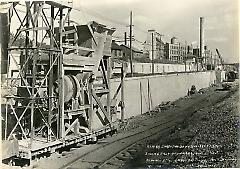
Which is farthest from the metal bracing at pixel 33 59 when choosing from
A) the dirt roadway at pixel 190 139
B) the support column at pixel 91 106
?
the support column at pixel 91 106

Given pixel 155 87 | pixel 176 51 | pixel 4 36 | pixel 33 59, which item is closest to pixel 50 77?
pixel 33 59

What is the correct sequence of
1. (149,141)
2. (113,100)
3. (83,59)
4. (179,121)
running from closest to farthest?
(149,141) < (179,121) < (83,59) < (113,100)

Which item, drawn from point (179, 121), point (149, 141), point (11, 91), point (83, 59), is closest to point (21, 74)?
point (11, 91)

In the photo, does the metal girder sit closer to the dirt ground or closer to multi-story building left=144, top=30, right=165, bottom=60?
multi-story building left=144, top=30, right=165, bottom=60

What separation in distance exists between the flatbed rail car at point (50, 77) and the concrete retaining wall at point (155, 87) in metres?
0.21

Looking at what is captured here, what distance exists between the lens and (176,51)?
9.23ft

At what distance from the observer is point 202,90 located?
2787 millimetres

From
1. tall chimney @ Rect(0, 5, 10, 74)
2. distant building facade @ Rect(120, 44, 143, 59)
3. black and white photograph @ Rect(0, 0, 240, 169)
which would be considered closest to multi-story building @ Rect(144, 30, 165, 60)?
black and white photograph @ Rect(0, 0, 240, 169)

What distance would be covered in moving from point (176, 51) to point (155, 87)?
312 millimetres

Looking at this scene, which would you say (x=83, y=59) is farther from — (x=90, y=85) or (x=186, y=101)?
(x=186, y=101)

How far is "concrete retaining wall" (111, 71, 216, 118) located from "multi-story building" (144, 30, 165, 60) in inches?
7.5

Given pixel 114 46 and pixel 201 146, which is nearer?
pixel 201 146

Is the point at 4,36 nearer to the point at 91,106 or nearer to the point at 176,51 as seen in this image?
the point at 91,106

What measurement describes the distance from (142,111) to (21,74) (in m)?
1.02
